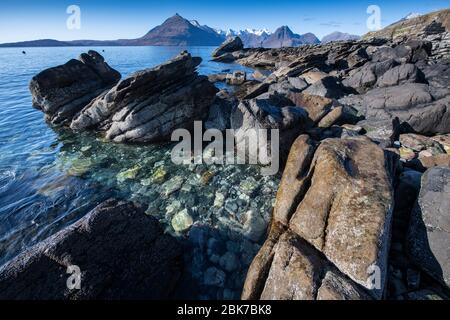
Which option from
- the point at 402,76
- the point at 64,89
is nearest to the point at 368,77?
the point at 402,76

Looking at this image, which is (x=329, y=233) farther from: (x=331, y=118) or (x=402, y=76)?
(x=402, y=76)

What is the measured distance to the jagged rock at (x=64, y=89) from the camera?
2016 cm

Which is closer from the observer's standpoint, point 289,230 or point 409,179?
point 289,230

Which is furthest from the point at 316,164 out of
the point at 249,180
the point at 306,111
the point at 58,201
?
the point at 58,201

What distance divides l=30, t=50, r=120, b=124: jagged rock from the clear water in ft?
14.6

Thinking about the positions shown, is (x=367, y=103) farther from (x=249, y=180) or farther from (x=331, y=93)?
(x=249, y=180)

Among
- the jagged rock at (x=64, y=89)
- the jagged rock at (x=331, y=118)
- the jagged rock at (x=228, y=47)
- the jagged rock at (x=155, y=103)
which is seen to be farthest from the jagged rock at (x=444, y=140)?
the jagged rock at (x=228, y=47)

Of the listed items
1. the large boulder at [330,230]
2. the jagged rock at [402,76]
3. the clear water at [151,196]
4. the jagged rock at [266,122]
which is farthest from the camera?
the jagged rock at [402,76]

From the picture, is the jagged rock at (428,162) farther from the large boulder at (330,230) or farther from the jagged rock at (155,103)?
the jagged rock at (155,103)

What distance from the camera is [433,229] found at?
6559mm

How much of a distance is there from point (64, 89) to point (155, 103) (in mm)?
10191

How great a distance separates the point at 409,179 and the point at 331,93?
15352 mm

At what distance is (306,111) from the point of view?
51.8ft

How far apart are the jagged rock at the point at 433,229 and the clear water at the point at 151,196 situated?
452cm
